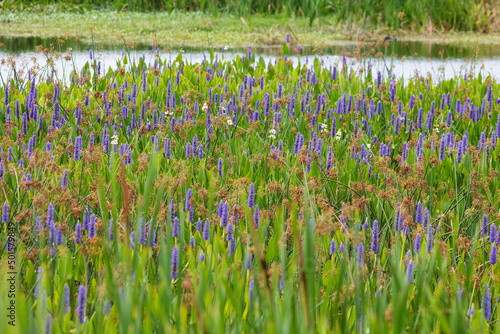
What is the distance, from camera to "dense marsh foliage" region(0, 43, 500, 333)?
1992mm

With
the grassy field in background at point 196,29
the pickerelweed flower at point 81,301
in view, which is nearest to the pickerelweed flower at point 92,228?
the pickerelweed flower at point 81,301

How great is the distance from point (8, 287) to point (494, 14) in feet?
57.6

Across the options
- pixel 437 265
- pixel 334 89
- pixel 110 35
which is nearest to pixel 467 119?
pixel 334 89

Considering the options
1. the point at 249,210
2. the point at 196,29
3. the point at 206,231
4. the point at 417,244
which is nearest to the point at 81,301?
the point at 206,231

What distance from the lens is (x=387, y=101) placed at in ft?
19.0

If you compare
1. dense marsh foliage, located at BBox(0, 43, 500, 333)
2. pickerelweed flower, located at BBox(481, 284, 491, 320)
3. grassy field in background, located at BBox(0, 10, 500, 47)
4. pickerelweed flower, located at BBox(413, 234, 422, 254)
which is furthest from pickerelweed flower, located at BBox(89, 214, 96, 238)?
grassy field in background, located at BBox(0, 10, 500, 47)

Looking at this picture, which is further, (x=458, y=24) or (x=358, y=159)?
(x=458, y=24)

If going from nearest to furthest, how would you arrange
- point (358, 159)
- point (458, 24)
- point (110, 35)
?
point (358, 159)
point (110, 35)
point (458, 24)

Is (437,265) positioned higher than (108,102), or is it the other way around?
(108,102)

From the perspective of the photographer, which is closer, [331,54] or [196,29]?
[331,54]

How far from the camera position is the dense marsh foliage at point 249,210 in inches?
78.4

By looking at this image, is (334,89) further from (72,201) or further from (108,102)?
(72,201)

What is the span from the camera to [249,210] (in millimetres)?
2795

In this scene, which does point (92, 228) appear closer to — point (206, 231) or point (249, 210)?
point (206, 231)
